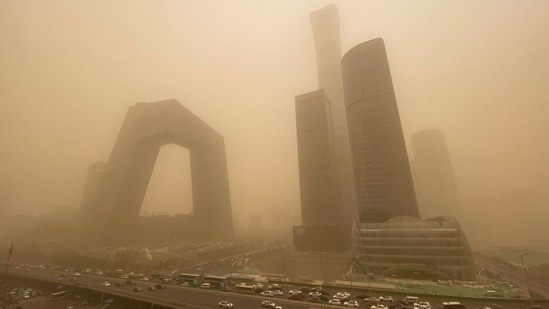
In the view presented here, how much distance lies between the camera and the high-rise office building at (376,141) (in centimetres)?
13338

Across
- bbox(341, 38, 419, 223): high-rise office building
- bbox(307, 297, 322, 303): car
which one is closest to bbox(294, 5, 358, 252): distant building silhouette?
bbox(341, 38, 419, 223): high-rise office building

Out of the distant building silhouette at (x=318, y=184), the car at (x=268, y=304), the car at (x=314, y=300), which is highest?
the distant building silhouette at (x=318, y=184)

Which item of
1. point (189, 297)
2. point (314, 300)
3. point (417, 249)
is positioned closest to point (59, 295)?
point (189, 297)

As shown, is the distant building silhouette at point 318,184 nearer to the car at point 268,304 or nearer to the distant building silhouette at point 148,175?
the distant building silhouette at point 148,175

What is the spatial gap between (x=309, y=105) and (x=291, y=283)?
5300 inches

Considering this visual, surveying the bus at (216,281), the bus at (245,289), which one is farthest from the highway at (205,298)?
the bus at (216,281)

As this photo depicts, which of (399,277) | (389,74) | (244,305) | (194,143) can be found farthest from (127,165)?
(389,74)

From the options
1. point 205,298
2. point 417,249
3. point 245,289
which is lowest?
point 245,289

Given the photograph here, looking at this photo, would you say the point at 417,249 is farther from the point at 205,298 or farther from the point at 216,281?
the point at 205,298

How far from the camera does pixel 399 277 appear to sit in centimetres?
8025

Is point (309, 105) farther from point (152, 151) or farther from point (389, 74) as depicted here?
point (152, 151)

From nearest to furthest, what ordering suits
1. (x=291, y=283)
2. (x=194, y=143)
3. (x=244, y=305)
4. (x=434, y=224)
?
1. (x=244, y=305)
2. (x=291, y=283)
3. (x=434, y=224)
4. (x=194, y=143)

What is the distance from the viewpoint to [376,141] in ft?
464

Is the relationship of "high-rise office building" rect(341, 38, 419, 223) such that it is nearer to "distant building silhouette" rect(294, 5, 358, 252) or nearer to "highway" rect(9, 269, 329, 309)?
"distant building silhouette" rect(294, 5, 358, 252)
